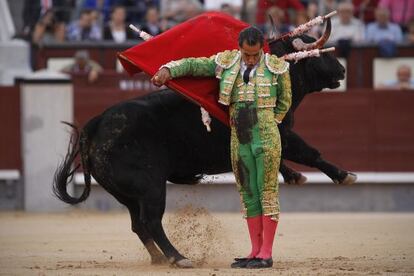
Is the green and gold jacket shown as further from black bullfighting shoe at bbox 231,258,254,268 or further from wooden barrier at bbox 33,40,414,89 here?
wooden barrier at bbox 33,40,414,89

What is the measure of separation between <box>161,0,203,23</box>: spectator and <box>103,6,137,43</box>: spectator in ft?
1.38

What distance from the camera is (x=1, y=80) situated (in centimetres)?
1266

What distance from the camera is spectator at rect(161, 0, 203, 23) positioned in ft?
39.5

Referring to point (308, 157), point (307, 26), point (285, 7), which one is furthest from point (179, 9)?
point (308, 157)

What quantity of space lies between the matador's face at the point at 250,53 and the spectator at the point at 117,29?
19.4 feet

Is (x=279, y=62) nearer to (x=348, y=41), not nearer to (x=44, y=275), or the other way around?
(x=44, y=275)

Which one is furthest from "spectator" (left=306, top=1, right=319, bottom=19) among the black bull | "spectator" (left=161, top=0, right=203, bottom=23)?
the black bull

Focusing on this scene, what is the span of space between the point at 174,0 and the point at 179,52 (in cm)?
592

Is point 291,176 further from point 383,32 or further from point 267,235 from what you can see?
point 383,32

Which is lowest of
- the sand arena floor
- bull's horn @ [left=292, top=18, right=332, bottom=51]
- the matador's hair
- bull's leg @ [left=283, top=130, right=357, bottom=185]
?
the sand arena floor

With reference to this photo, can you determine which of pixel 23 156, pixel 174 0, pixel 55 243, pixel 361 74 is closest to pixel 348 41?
pixel 361 74

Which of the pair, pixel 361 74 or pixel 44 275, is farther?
pixel 361 74

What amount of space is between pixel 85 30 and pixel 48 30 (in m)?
0.42

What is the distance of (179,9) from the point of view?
1230cm
